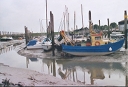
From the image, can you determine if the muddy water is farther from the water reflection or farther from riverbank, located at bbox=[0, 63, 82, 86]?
riverbank, located at bbox=[0, 63, 82, 86]

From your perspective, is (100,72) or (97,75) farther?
(100,72)

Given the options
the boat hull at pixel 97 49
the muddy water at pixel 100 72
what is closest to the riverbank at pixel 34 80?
the muddy water at pixel 100 72

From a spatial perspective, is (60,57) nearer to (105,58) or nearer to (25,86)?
(105,58)

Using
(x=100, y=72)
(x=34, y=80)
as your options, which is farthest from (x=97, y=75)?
(x=34, y=80)

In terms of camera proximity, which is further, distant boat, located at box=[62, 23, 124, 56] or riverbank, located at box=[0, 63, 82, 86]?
distant boat, located at box=[62, 23, 124, 56]

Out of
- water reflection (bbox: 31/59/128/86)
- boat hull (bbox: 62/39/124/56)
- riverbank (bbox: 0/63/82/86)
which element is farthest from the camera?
boat hull (bbox: 62/39/124/56)

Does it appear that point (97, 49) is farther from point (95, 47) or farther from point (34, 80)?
point (34, 80)

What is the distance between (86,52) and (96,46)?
4.73ft

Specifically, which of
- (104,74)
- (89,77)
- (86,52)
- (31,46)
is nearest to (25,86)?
(89,77)

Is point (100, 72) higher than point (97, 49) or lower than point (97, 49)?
lower

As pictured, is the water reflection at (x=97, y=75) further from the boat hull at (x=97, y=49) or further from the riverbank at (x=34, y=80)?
the boat hull at (x=97, y=49)

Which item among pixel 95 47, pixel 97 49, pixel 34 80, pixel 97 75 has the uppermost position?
pixel 95 47

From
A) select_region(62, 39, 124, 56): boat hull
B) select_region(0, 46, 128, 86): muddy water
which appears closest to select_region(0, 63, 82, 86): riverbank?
select_region(0, 46, 128, 86): muddy water

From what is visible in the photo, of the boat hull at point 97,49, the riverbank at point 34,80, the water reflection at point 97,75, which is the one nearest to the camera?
the riverbank at point 34,80
